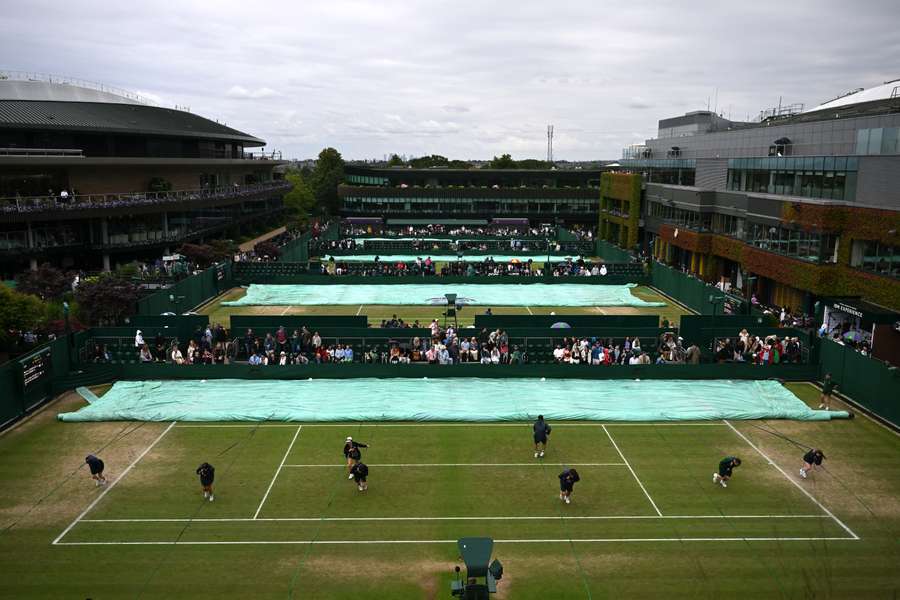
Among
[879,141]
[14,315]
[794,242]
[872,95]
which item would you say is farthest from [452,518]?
[872,95]

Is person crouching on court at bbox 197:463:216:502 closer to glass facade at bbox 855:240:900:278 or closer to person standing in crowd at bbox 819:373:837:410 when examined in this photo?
person standing in crowd at bbox 819:373:837:410

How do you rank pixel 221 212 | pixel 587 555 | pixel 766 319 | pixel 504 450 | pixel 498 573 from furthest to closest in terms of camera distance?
pixel 221 212
pixel 766 319
pixel 504 450
pixel 587 555
pixel 498 573

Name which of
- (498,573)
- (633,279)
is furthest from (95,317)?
(633,279)

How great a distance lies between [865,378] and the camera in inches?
1141

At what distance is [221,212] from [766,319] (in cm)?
6907

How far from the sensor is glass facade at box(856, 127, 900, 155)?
148ft

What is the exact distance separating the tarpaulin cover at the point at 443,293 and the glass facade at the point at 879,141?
52.8 feet

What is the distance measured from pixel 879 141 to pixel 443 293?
29.5 meters

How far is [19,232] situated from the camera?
5712cm

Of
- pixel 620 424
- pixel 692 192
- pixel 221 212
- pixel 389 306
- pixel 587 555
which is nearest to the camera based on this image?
pixel 587 555

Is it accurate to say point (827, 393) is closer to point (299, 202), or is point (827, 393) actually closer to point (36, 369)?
point (36, 369)

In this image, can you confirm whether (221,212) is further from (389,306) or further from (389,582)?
(389,582)

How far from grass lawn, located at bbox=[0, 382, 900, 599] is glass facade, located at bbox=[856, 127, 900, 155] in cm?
2554

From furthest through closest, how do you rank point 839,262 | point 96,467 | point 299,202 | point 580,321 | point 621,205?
point 299,202 < point 621,205 < point 839,262 < point 580,321 < point 96,467
